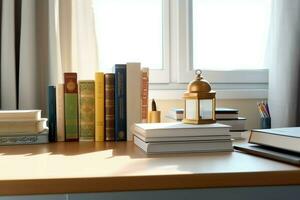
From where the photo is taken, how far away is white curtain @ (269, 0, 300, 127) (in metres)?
1.39

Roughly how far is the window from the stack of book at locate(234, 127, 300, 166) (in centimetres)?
69

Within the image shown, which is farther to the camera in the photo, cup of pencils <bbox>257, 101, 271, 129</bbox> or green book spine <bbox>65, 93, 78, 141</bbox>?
cup of pencils <bbox>257, 101, 271, 129</bbox>

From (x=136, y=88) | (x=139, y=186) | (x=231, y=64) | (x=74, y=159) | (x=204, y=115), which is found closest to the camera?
(x=139, y=186)

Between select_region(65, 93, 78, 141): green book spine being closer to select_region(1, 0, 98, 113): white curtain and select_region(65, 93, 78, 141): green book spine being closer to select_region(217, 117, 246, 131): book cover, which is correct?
select_region(1, 0, 98, 113): white curtain

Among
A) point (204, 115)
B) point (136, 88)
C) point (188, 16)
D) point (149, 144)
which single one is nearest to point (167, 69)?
point (188, 16)

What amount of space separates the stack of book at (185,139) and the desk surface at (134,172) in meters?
0.03

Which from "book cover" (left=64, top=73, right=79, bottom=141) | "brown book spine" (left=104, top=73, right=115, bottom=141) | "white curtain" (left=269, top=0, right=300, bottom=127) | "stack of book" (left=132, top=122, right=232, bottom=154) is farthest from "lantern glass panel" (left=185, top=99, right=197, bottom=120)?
"white curtain" (left=269, top=0, right=300, bottom=127)

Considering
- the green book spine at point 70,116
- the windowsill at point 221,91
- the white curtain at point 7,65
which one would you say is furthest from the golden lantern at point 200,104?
the white curtain at point 7,65

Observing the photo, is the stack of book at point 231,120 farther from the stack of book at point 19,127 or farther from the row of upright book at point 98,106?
the stack of book at point 19,127

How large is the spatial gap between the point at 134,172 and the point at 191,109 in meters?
0.38

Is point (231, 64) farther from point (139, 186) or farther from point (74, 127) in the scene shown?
point (139, 186)

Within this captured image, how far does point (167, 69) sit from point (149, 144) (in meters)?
0.72

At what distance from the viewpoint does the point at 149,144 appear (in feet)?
2.86

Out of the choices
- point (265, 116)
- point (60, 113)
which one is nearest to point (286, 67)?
point (265, 116)
